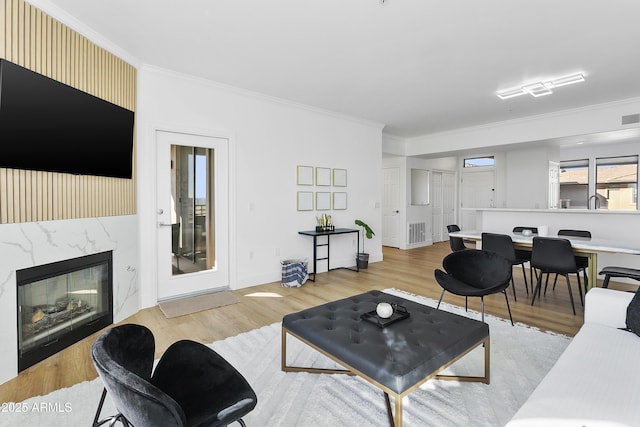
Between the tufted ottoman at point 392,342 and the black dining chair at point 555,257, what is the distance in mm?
2177

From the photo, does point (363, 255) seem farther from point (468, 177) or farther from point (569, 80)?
point (468, 177)

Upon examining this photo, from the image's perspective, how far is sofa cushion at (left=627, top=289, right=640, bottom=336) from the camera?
193 centimetres

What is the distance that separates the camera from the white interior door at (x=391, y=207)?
27.2 feet

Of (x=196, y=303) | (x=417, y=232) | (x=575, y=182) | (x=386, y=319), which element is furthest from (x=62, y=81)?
(x=575, y=182)

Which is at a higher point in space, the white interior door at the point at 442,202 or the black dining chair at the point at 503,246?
the white interior door at the point at 442,202

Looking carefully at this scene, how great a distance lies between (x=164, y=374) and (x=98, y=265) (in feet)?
7.00

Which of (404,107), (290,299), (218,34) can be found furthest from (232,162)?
(404,107)

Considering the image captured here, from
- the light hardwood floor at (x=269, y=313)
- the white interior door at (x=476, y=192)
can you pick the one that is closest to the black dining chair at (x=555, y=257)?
the light hardwood floor at (x=269, y=313)

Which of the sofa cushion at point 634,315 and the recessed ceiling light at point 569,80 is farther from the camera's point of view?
the recessed ceiling light at point 569,80

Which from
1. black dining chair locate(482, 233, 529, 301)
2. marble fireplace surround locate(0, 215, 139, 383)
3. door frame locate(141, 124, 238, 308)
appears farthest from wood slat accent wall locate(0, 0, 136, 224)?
black dining chair locate(482, 233, 529, 301)

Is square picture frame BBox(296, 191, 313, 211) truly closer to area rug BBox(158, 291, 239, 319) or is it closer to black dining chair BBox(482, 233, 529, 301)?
area rug BBox(158, 291, 239, 319)

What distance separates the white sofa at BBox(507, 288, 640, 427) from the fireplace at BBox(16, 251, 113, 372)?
3.21m

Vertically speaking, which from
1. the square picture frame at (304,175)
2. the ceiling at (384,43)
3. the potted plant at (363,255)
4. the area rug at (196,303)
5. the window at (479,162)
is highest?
the ceiling at (384,43)

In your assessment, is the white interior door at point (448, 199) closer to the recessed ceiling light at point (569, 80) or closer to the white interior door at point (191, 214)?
the recessed ceiling light at point (569, 80)
